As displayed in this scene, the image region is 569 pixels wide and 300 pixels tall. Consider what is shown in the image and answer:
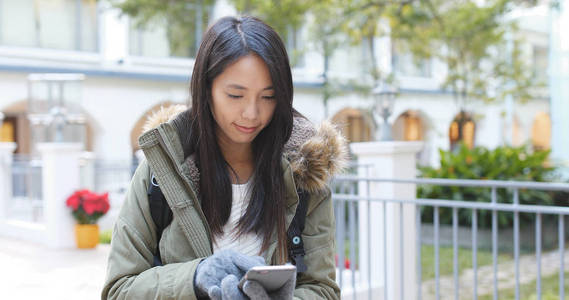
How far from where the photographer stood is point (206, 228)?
5.17 ft

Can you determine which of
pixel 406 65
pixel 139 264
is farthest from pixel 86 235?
pixel 406 65

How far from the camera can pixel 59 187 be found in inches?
346

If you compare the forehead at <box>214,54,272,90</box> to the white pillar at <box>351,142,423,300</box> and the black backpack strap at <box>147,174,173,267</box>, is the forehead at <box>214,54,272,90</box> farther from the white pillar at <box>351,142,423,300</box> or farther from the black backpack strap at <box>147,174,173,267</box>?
the white pillar at <box>351,142,423,300</box>

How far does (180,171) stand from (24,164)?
10.3 m

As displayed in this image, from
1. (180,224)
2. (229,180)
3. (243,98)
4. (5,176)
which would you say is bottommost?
(5,176)

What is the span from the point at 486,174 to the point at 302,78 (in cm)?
1098

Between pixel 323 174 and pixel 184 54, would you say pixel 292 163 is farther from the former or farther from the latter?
pixel 184 54

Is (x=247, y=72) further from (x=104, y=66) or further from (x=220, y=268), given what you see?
(x=104, y=66)

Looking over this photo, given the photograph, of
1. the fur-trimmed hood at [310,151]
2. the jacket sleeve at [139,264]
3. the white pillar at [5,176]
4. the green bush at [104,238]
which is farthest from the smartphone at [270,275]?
the white pillar at [5,176]

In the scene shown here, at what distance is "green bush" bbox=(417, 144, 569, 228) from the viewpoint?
34.8 feet

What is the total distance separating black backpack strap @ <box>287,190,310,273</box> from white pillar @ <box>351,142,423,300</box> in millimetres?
3605

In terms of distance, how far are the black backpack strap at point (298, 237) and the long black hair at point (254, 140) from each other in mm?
24

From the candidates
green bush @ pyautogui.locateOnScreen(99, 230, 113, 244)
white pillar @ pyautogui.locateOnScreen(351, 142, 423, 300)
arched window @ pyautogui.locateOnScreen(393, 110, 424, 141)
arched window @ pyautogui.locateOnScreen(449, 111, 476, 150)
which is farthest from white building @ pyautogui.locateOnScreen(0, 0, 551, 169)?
white pillar @ pyautogui.locateOnScreen(351, 142, 423, 300)

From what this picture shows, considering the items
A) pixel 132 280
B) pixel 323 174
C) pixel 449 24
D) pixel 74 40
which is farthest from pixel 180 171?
pixel 74 40
